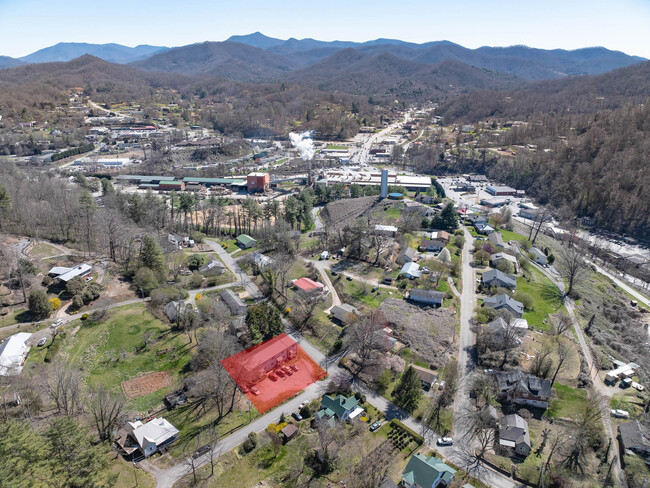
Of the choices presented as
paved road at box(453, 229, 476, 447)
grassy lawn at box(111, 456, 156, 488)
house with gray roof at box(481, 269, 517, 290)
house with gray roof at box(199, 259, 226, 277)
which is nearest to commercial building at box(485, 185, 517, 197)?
paved road at box(453, 229, 476, 447)

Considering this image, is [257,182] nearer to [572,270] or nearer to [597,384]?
[572,270]

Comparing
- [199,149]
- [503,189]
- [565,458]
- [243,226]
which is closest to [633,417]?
[565,458]

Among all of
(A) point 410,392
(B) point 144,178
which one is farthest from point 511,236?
(B) point 144,178

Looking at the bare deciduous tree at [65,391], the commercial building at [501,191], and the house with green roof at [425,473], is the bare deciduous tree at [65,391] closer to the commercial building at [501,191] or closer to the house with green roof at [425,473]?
the house with green roof at [425,473]

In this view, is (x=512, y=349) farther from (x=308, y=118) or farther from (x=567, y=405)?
(x=308, y=118)

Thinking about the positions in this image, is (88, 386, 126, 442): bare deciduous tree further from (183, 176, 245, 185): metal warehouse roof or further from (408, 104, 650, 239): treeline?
(408, 104, 650, 239): treeline

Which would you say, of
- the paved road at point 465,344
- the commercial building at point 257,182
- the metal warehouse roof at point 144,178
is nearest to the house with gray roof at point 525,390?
the paved road at point 465,344
